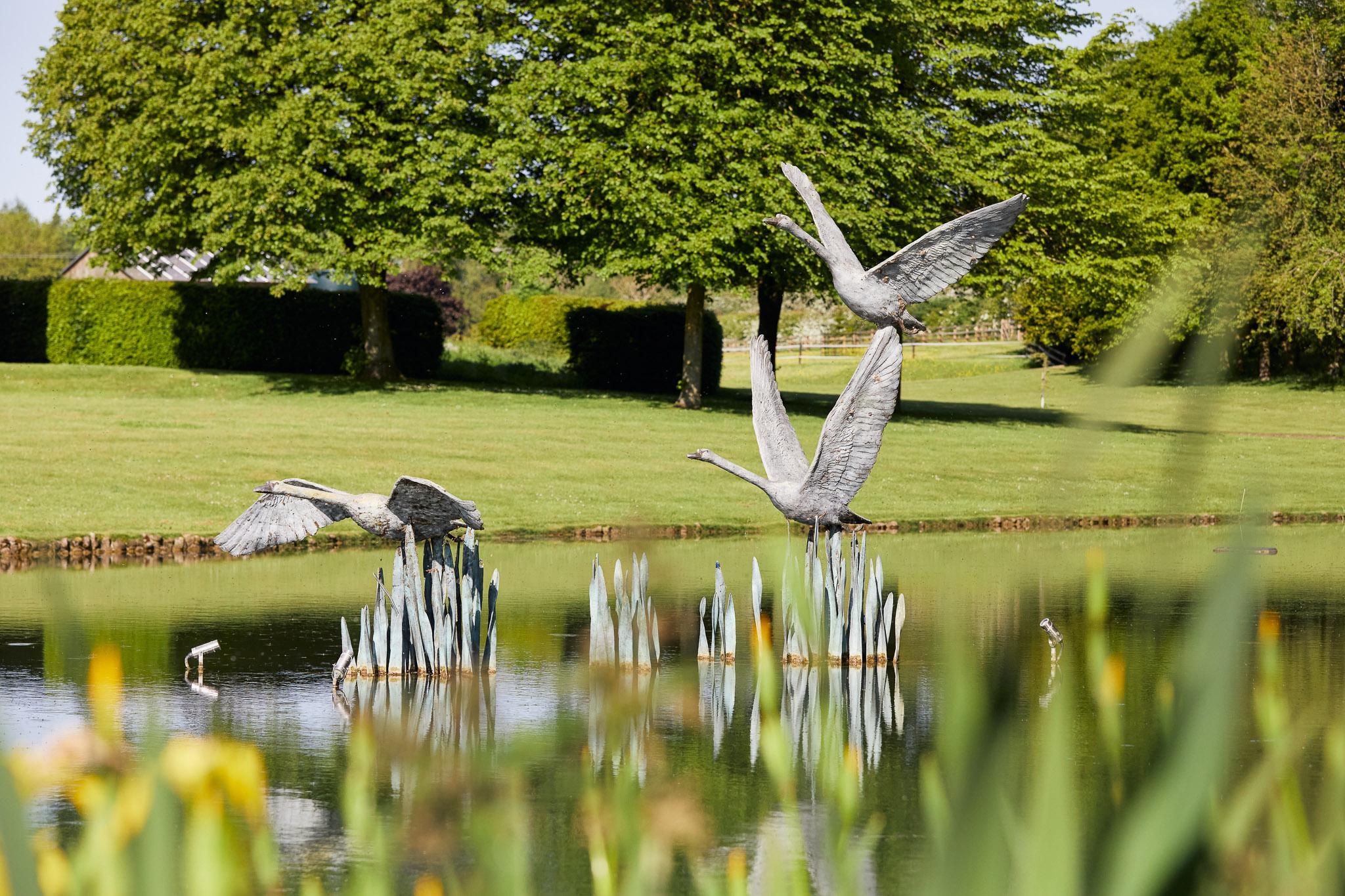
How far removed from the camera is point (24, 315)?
38156 mm

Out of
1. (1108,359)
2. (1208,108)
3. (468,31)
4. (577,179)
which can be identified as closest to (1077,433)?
(1108,359)

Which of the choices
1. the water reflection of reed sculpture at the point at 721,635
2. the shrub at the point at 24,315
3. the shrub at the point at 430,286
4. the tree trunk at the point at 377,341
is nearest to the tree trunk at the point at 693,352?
the tree trunk at the point at 377,341

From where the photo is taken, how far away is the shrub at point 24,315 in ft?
125

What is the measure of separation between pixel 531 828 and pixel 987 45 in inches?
1195

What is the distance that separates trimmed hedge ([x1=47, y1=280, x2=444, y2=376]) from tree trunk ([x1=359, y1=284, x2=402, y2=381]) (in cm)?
222

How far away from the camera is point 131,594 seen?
12.9 metres

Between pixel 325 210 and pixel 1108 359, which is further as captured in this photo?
pixel 325 210

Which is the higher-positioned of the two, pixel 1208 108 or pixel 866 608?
pixel 1208 108

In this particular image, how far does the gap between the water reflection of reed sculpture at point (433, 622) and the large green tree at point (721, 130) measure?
19373 millimetres

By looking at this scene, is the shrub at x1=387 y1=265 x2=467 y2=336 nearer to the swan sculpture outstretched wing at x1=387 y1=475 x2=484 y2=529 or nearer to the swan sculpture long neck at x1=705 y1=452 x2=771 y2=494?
the swan sculpture long neck at x1=705 y1=452 x2=771 y2=494

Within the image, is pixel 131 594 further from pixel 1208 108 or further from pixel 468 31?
pixel 1208 108

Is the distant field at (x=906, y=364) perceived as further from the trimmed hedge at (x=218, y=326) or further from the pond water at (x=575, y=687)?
the pond water at (x=575, y=687)

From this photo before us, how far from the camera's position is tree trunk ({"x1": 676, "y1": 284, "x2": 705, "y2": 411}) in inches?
1264

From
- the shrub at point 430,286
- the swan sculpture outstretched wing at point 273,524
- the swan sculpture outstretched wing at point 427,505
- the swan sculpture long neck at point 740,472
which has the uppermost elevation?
the shrub at point 430,286
